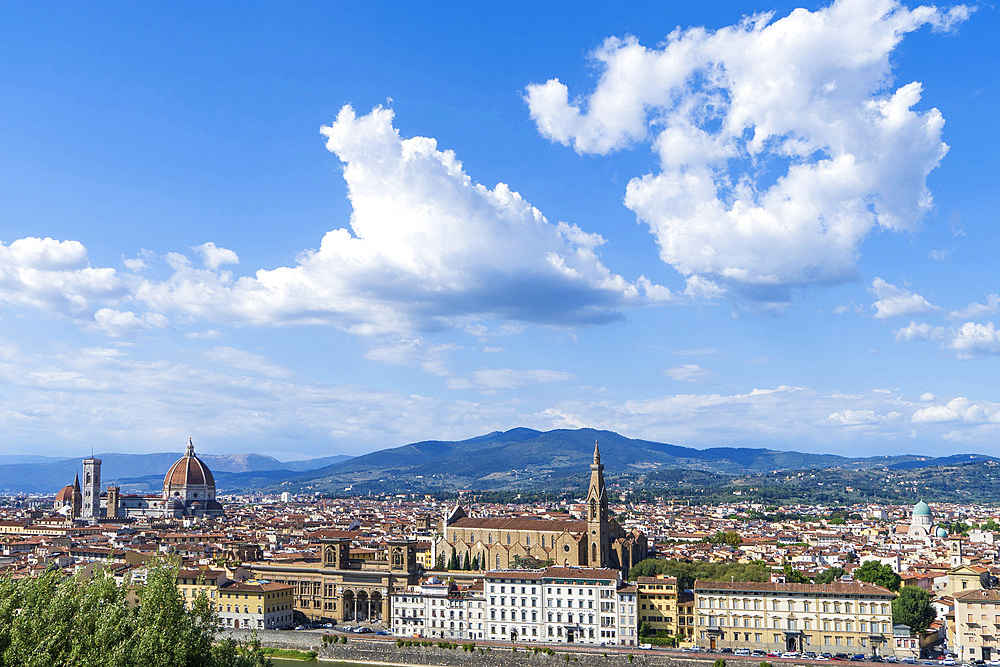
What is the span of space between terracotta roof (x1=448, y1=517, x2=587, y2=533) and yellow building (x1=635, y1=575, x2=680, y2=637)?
16069 mm

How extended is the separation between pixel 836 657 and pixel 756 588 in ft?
15.9

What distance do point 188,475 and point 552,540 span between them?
75220 millimetres

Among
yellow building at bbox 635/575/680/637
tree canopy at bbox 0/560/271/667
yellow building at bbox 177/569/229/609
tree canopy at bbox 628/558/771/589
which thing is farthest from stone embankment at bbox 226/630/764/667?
tree canopy at bbox 0/560/271/667

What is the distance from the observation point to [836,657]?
4525cm

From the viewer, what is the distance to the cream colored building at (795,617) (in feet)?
151

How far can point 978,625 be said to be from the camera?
45.6m

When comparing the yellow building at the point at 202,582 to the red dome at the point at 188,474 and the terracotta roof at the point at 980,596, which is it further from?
the red dome at the point at 188,474

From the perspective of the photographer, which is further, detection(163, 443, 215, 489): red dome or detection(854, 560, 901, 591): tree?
detection(163, 443, 215, 489): red dome

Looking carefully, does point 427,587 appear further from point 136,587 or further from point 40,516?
point 40,516

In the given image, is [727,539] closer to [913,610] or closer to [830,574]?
[830,574]

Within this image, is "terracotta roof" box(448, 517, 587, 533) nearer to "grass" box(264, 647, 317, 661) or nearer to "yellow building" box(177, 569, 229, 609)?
"yellow building" box(177, 569, 229, 609)

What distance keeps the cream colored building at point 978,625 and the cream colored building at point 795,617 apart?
323 centimetres

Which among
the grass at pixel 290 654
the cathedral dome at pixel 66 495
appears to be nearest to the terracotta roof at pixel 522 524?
the grass at pixel 290 654

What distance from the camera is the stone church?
66.8 meters
